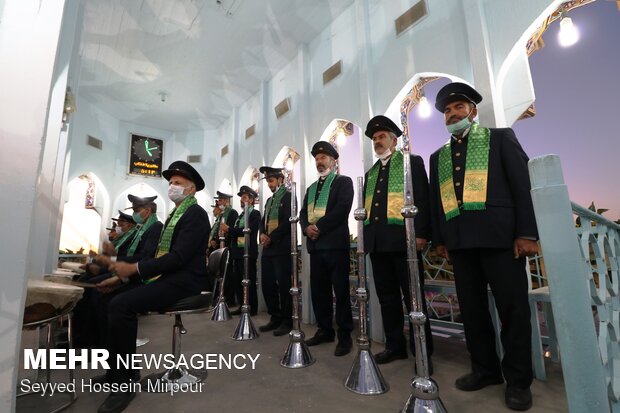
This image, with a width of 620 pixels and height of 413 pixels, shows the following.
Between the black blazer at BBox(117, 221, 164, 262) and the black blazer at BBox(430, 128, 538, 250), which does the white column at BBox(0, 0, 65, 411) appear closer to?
the black blazer at BBox(117, 221, 164, 262)

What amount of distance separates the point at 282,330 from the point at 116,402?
1.75 metres

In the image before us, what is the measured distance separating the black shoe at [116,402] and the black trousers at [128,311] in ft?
0.29

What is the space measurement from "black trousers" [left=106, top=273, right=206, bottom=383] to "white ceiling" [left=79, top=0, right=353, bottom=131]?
14.2 feet

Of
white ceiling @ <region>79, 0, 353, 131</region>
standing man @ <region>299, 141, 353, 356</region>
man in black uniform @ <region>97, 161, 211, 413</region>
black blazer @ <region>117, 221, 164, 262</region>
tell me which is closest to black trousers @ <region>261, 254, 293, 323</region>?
standing man @ <region>299, 141, 353, 356</region>

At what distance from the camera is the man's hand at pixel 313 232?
2855 mm

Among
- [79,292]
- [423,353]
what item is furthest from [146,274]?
[423,353]

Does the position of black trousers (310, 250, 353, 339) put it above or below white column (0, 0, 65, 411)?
below

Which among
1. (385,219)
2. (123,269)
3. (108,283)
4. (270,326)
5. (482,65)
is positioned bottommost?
(270,326)

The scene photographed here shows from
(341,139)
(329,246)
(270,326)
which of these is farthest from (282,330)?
(341,139)

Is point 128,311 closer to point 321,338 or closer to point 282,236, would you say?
point 321,338

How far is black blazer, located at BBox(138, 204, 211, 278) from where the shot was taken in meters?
1.91

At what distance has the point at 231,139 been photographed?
7.58m

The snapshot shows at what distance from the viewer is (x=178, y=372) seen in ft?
6.63

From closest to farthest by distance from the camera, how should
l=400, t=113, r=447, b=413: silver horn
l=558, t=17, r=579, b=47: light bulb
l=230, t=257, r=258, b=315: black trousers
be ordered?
1. l=400, t=113, r=447, b=413: silver horn
2. l=558, t=17, r=579, b=47: light bulb
3. l=230, t=257, r=258, b=315: black trousers
